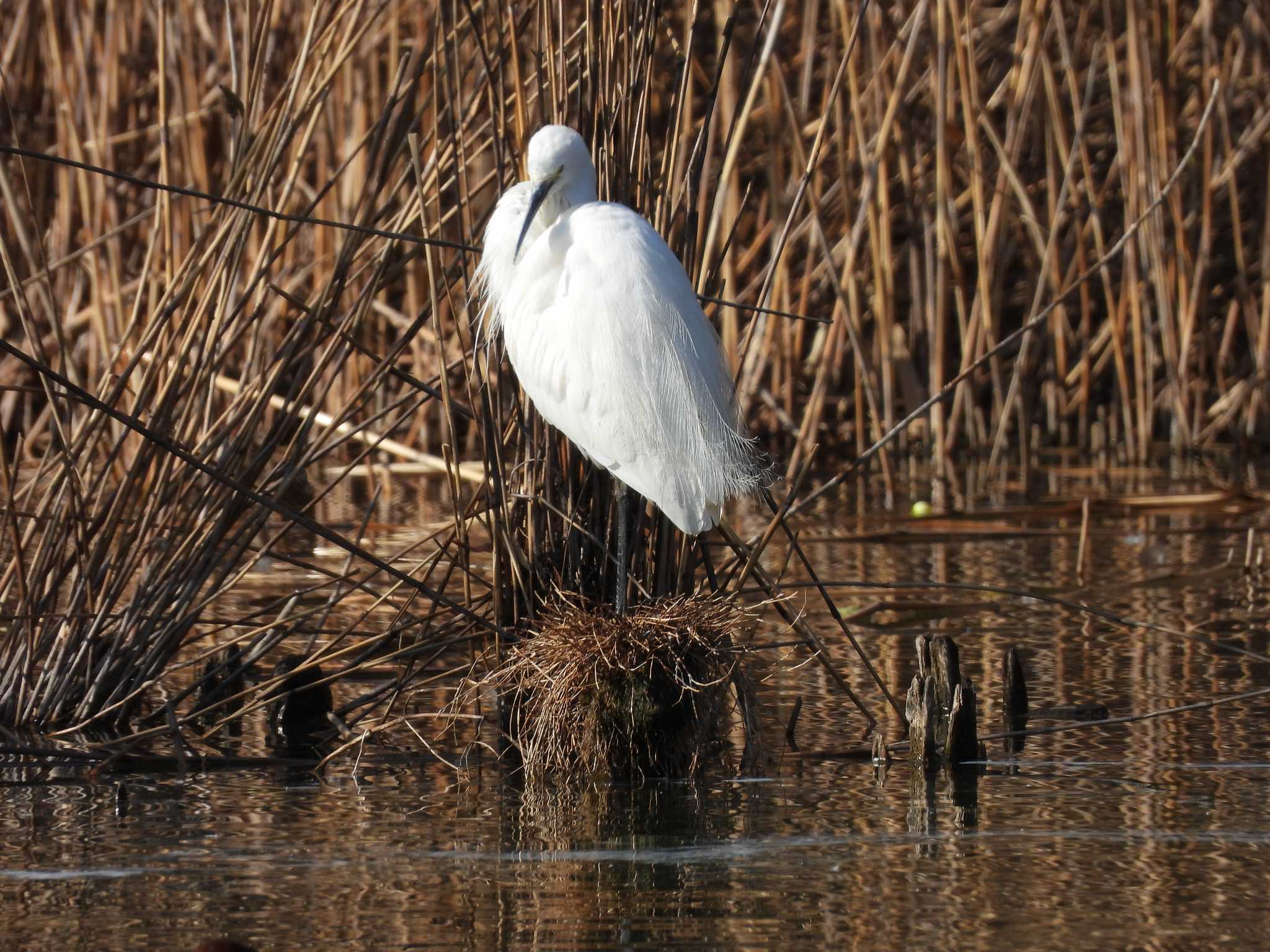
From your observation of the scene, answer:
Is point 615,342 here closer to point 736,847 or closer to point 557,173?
point 557,173

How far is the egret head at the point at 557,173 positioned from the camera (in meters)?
3.21

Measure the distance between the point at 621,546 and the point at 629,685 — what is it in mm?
267

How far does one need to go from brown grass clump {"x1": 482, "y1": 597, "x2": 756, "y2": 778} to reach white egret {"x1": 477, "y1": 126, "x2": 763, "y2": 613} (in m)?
0.14

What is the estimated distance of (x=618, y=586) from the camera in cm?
318

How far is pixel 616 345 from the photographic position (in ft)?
11.0

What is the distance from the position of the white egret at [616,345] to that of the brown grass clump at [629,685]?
143mm

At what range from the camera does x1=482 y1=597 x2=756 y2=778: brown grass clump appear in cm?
303

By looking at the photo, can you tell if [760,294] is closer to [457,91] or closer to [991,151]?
[457,91]

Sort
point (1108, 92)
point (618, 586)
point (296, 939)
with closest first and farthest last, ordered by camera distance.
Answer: point (296, 939)
point (618, 586)
point (1108, 92)

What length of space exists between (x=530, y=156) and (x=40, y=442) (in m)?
5.10

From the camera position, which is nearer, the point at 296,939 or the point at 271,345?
the point at 296,939

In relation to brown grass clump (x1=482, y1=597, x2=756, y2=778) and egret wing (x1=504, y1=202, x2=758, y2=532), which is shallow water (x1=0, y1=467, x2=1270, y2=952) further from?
egret wing (x1=504, y1=202, x2=758, y2=532)

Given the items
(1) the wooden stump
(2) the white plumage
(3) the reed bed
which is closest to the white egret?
(2) the white plumage

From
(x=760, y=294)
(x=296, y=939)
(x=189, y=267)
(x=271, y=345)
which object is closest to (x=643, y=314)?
(x=760, y=294)
